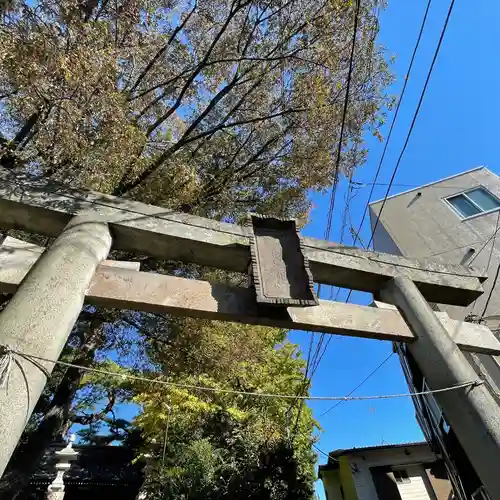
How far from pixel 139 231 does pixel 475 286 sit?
3879mm

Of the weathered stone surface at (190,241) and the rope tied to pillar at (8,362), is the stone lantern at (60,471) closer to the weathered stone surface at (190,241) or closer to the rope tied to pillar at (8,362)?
the weathered stone surface at (190,241)

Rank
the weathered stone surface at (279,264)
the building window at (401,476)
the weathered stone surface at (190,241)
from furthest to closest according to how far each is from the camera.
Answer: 1. the building window at (401,476)
2. the weathered stone surface at (190,241)
3. the weathered stone surface at (279,264)

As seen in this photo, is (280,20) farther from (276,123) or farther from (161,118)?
(161,118)

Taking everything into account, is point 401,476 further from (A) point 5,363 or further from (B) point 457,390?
(A) point 5,363

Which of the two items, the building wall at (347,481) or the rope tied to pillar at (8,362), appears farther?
the building wall at (347,481)

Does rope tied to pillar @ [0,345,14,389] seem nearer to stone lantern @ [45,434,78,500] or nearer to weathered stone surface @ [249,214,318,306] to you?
weathered stone surface @ [249,214,318,306]

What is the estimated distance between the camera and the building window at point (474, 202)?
32.5ft

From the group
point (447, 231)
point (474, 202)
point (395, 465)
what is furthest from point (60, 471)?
point (474, 202)

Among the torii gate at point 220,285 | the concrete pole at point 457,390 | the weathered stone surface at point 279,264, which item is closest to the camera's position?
the torii gate at point 220,285

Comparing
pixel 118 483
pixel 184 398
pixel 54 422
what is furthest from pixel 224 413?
pixel 118 483

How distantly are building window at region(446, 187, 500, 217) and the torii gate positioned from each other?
21.5 ft

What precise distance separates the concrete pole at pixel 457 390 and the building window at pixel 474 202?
731cm

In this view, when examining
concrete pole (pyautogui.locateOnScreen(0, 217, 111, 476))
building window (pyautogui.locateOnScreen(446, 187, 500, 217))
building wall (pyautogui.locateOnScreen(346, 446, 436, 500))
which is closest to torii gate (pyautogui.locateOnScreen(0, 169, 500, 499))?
concrete pole (pyautogui.locateOnScreen(0, 217, 111, 476))

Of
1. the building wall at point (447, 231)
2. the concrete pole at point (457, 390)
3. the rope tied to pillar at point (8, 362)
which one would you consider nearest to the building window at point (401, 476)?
the building wall at point (447, 231)
